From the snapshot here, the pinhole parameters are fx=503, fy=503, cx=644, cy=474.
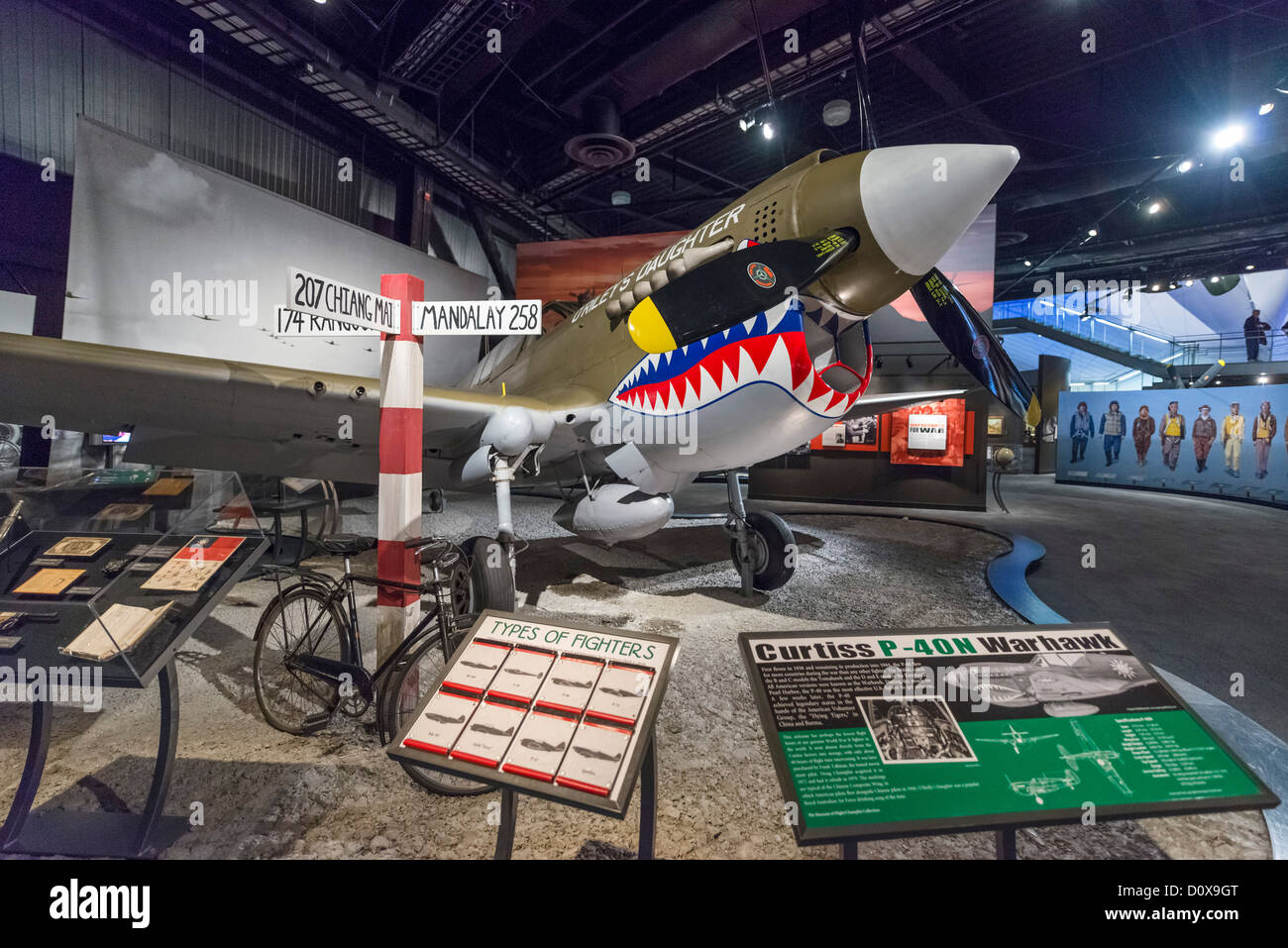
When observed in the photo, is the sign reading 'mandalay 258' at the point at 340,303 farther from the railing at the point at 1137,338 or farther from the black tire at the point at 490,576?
the railing at the point at 1137,338

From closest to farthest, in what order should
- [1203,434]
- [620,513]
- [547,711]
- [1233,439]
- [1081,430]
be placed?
[547,711], [620,513], [1233,439], [1203,434], [1081,430]

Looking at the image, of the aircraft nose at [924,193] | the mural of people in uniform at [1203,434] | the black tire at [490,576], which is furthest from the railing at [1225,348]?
the black tire at [490,576]

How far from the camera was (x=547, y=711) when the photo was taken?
116 cm

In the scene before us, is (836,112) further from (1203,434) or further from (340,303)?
(1203,434)

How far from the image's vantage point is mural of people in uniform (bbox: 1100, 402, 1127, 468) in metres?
11.7

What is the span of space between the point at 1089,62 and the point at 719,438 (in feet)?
27.6

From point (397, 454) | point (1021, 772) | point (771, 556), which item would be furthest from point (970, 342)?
point (397, 454)

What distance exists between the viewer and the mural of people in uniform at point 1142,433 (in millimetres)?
11133

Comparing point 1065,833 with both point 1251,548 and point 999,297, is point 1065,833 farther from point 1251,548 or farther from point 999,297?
point 999,297

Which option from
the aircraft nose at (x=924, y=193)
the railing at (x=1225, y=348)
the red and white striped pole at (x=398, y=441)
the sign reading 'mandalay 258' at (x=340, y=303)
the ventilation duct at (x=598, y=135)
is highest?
the ventilation duct at (x=598, y=135)

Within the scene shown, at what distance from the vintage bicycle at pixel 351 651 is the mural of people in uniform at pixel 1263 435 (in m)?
13.3

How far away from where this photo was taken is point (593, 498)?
3512 millimetres

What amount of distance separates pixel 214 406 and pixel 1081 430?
16.6 m

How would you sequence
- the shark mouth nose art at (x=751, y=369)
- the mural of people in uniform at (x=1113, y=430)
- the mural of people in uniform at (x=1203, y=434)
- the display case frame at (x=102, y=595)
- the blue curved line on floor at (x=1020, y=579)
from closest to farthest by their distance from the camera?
the display case frame at (x=102, y=595) < the shark mouth nose art at (x=751, y=369) < the blue curved line on floor at (x=1020, y=579) < the mural of people in uniform at (x=1203, y=434) < the mural of people in uniform at (x=1113, y=430)
